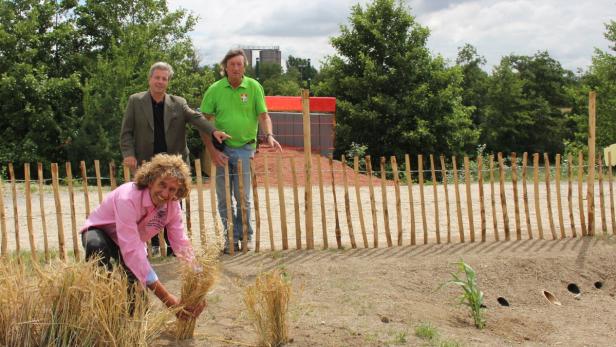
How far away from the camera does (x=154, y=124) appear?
213 inches

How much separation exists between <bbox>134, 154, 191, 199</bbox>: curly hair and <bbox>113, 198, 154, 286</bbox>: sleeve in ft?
0.44

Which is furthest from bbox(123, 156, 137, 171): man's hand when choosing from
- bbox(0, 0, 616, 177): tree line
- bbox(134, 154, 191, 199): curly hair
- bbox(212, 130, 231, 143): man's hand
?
bbox(0, 0, 616, 177): tree line

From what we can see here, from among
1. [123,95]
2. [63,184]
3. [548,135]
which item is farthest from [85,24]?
[548,135]

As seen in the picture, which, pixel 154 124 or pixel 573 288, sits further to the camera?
pixel 573 288

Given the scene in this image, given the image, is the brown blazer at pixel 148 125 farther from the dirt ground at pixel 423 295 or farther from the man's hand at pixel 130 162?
the dirt ground at pixel 423 295

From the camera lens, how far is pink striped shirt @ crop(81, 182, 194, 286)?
329 centimetres

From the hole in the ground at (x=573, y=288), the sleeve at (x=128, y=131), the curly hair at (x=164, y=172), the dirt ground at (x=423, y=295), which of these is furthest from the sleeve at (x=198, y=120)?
the hole in the ground at (x=573, y=288)

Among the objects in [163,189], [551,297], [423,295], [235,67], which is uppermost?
[235,67]

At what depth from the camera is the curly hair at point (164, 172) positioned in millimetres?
Result: 3270

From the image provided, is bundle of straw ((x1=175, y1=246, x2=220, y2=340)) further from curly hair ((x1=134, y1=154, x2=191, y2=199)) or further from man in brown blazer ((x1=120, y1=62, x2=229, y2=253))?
man in brown blazer ((x1=120, y1=62, x2=229, y2=253))

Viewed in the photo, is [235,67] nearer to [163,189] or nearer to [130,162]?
[130,162]

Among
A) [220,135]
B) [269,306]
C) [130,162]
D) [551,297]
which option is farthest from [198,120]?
[551,297]

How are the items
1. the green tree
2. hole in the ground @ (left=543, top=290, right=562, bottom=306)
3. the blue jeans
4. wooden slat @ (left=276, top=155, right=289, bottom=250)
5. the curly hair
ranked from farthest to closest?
the green tree, wooden slat @ (left=276, top=155, right=289, bottom=250), the blue jeans, hole in the ground @ (left=543, top=290, right=562, bottom=306), the curly hair

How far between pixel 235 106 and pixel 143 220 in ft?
8.02
